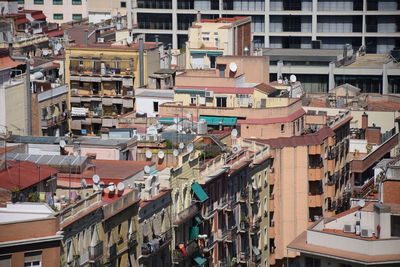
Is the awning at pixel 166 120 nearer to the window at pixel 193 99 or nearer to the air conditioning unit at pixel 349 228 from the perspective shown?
the window at pixel 193 99

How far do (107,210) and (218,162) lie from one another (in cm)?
1842

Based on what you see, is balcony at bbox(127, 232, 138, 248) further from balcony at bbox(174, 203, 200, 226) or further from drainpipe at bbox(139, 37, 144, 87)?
drainpipe at bbox(139, 37, 144, 87)

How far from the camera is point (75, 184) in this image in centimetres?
8712

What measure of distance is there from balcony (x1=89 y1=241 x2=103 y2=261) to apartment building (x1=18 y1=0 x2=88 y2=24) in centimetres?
11431

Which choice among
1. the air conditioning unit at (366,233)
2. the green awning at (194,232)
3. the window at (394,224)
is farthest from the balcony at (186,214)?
the window at (394,224)

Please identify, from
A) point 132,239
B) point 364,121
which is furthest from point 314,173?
point 132,239

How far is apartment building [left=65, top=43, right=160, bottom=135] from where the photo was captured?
132m

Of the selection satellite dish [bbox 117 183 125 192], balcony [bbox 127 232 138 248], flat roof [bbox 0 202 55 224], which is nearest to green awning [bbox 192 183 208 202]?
balcony [bbox 127 232 138 248]

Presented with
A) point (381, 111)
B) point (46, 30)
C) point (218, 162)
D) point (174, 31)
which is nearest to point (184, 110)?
point (218, 162)

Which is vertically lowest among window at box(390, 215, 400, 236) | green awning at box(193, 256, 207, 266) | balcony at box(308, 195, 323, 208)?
balcony at box(308, 195, 323, 208)

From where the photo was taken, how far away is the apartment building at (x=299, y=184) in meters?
113

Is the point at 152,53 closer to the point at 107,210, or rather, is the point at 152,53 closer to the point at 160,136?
the point at 160,136

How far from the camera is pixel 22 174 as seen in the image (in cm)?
8319

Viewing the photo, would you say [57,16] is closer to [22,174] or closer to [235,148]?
[235,148]
